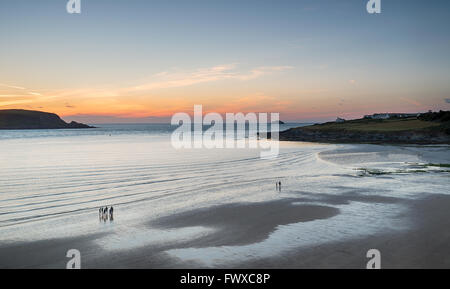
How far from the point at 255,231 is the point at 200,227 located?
3.74 metres

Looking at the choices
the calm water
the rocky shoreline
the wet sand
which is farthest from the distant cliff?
the wet sand

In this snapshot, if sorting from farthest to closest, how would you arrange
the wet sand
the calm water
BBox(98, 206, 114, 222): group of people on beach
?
BBox(98, 206, 114, 222): group of people on beach < the calm water < the wet sand

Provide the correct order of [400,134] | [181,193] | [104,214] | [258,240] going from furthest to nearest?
1. [400,134]
2. [181,193]
3. [104,214]
4. [258,240]

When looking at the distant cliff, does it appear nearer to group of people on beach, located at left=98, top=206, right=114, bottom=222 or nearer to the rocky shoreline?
the rocky shoreline

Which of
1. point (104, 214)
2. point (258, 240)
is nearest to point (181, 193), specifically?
point (104, 214)

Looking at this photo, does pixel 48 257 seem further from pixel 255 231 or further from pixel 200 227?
pixel 255 231

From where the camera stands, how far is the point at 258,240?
19594 millimetres

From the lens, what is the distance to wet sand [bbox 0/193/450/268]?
16250 mm

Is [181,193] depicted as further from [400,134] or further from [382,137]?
[400,134]

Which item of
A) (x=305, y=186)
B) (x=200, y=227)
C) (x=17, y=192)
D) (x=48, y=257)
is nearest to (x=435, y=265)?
(x=200, y=227)

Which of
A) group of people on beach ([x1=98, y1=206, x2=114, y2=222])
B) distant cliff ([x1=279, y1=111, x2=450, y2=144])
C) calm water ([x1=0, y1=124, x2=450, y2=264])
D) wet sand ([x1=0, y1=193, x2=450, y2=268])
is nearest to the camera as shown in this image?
wet sand ([x1=0, y1=193, x2=450, y2=268])

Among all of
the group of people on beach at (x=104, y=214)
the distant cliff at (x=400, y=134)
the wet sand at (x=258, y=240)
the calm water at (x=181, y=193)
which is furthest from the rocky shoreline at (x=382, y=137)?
the group of people on beach at (x=104, y=214)

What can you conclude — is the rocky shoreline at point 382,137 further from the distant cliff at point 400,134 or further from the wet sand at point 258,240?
the wet sand at point 258,240

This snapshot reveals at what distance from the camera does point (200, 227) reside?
2244 cm
